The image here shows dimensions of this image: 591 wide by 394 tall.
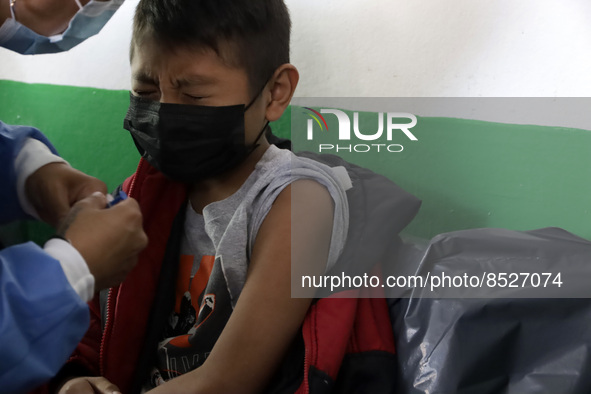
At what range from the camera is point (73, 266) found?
0.73 m

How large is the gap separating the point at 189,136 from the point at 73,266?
0.42m

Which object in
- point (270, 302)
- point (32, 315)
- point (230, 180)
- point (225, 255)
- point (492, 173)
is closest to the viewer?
point (32, 315)

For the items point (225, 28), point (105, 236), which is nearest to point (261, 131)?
point (225, 28)

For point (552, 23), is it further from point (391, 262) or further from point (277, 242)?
point (277, 242)

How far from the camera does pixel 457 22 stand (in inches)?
53.8

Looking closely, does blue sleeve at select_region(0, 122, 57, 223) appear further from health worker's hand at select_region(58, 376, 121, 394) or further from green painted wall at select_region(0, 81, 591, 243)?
green painted wall at select_region(0, 81, 591, 243)

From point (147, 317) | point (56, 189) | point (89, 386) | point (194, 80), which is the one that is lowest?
point (89, 386)

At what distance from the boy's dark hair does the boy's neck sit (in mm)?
139

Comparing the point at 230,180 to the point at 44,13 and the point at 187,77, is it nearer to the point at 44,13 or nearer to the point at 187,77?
the point at 187,77

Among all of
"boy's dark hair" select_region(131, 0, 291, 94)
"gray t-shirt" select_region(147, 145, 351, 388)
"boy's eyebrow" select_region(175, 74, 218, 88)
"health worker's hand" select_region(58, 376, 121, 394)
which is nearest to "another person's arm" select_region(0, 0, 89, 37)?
"boy's dark hair" select_region(131, 0, 291, 94)

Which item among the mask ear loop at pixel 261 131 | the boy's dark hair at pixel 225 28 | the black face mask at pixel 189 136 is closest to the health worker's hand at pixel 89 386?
the black face mask at pixel 189 136

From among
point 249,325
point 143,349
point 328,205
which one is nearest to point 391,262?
point 328,205

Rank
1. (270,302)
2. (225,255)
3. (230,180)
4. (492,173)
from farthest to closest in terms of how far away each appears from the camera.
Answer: (492,173) → (230,180) → (225,255) → (270,302)

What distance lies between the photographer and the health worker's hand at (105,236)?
76 centimetres
